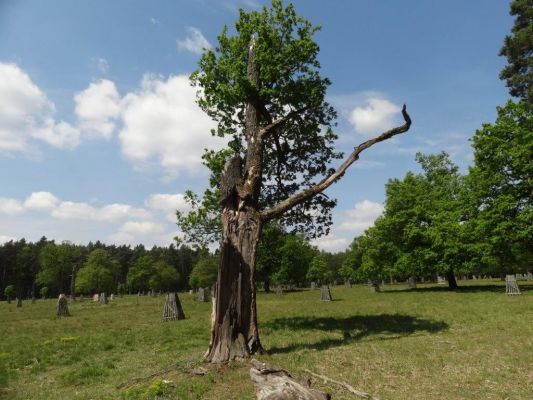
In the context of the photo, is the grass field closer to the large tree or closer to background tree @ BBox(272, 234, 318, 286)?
the large tree

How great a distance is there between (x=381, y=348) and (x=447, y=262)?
28.4m

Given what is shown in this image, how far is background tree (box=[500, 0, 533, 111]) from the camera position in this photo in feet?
87.1

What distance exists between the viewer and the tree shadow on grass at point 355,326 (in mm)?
13445

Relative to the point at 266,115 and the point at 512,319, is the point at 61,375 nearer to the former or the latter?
the point at 266,115

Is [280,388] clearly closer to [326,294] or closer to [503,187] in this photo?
[326,294]

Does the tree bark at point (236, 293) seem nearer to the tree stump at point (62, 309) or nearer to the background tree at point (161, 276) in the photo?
the tree stump at point (62, 309)

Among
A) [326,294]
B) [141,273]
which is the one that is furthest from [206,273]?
[326,294]

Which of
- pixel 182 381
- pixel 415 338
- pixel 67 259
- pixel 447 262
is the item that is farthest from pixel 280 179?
pixel 67 259

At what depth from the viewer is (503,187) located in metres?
32.4

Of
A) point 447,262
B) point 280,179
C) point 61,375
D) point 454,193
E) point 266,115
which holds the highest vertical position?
point 454,193

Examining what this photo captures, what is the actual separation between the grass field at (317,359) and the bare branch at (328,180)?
4.21 m

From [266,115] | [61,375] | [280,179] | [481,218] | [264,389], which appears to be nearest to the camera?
[264,389]

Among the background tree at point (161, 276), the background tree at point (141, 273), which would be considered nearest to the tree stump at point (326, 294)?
the background tree at point (161, 276)

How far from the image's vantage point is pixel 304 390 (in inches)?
246
